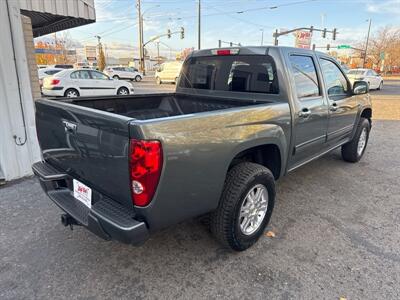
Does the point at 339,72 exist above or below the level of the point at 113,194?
above

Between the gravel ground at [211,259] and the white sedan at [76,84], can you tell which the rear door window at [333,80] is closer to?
the gravel ground at [211,259]

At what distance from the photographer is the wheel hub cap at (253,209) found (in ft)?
8.92

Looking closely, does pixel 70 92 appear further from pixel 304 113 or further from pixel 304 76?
pixel 304 113

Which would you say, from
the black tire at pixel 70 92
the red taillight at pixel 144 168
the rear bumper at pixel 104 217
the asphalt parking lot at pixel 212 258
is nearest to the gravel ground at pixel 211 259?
the asphalt parking lot at pixel 212 258

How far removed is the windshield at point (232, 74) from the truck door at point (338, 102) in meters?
1.12

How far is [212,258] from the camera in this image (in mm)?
2691

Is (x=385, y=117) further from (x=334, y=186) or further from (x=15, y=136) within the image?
(x=15, y=136)

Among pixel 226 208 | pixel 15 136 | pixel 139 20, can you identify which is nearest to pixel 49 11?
pixel 15 136

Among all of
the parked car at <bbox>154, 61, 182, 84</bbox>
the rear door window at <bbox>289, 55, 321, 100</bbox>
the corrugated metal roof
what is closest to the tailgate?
the rear door window at <bbox>289, 55, 321, 100</bbox>

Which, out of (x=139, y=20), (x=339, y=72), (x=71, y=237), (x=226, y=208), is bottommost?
(x=71, y=237)

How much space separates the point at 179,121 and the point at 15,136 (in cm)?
352

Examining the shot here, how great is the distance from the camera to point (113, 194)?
2.08 m

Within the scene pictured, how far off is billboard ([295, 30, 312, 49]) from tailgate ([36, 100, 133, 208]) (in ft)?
94.1

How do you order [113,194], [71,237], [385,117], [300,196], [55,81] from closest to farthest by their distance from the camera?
[113,194] → [71,237] → [300,196] → [385,117] → [55,81]
